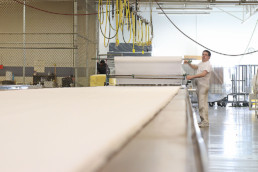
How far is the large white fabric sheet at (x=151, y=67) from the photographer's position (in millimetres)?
5605

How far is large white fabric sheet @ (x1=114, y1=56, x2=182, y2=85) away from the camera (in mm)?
5605

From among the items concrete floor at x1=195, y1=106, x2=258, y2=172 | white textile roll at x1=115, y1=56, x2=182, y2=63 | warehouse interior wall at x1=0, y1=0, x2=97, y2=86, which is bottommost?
concrete floor at x1=195, y1=106, x2=258, y2=172

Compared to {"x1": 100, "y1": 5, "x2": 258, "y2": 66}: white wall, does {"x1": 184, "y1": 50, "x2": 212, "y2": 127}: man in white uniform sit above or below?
below

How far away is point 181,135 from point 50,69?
11321mm

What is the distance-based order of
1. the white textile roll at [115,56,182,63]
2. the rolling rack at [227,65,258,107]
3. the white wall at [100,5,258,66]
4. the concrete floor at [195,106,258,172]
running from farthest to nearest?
the white wall at [100,5,258,66] → the rolling rack at [227,65,258,107] → the white textile roll at [115,56,182,63] → the concrete floor at [195,106,258,172]

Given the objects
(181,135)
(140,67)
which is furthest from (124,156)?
(140,67)

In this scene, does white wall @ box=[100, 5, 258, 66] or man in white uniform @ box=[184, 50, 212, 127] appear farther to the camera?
white wall @ box=[100, 5, 258, 66]

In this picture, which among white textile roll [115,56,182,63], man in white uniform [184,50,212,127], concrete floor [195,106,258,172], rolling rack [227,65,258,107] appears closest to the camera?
concrete floor [195,106,258,172]

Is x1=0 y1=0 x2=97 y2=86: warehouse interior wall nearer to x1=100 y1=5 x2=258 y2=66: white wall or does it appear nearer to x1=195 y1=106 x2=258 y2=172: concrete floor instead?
x1=100 y1=5 x2=258 y2=66: white wall

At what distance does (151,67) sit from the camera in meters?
5.66

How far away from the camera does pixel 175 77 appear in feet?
18.6

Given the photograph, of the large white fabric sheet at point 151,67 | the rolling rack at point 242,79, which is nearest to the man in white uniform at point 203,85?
the large white fabric sheet at point 151,67

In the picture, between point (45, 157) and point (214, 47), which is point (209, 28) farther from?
point (45, 157)

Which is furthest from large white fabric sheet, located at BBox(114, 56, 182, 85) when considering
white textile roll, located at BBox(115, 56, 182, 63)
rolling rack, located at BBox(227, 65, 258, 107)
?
rolling rack, located at BBox(227, 65, 258, 107)
